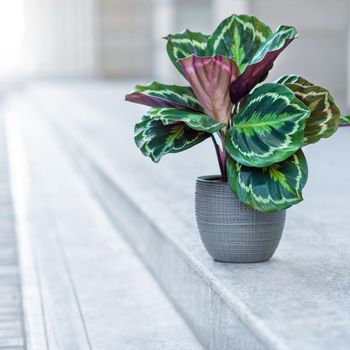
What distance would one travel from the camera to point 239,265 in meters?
3.53

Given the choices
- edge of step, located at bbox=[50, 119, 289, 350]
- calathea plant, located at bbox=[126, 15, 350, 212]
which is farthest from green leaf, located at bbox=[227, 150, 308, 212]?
edge of step, located at bbox=[50, 119, 289, 350]

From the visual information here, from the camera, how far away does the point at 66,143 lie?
12.2 m

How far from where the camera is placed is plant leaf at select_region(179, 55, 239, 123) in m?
3.30

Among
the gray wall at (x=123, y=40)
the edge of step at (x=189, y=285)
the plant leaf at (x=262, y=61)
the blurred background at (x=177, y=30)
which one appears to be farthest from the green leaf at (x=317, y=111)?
A: the gray wall at (x=123, y=40)

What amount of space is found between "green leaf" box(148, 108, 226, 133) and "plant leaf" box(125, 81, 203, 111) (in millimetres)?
116

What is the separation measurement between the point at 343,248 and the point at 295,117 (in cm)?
97

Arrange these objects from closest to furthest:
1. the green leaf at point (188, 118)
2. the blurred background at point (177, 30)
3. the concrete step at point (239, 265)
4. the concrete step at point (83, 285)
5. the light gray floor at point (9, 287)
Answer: the concrete step at point (239, 265) → the green leaf at point (188, 118) → the concrete step at point (83, 285) → the light gray floor at point (9, 287) → the blurred background at point (177, 30)

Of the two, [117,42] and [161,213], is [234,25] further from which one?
[117,42]

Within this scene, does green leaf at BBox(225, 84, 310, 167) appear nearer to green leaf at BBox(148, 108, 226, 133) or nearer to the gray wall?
green leaf at BBox(148, 108, 226, 133)

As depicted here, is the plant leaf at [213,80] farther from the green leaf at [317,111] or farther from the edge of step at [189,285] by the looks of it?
the edge of step at [189,285]

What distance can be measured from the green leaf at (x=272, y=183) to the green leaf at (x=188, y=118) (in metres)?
0.19

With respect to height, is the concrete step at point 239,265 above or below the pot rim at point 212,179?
below

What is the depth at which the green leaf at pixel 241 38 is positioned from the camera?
3.53m

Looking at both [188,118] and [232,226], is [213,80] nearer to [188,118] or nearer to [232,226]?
[188,118]
